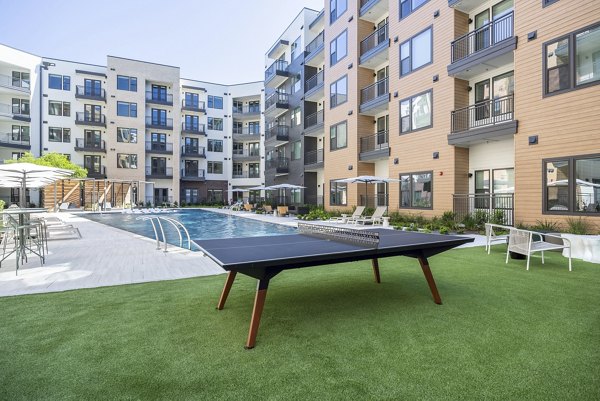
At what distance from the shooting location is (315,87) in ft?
90.5

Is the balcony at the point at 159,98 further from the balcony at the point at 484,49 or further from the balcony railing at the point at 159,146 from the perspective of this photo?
the balcony at the point at 484,49

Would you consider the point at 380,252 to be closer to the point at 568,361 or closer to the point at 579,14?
the point at 568,361

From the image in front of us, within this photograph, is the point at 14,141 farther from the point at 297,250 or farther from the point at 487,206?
the point at 487,206

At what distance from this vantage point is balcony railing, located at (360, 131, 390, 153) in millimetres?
21469

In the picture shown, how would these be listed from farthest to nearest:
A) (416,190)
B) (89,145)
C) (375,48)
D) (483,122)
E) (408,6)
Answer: (89,145) < (375,48) < (408,6) < (416,190) < (483,122)

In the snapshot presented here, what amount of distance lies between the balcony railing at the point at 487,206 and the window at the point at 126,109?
40184mm

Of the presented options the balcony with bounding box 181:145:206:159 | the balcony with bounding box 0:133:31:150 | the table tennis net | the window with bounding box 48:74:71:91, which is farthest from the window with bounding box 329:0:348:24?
the balcony with bounding box 0:133:31:150

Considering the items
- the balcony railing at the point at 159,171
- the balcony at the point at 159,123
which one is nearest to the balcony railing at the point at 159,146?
the balcony at the point at 159,123

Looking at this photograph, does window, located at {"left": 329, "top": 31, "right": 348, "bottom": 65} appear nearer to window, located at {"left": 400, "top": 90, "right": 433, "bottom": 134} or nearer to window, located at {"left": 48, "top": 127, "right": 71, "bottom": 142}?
window, located at {"left": 400, "top": 90, "right": 433, "bottom": 134}

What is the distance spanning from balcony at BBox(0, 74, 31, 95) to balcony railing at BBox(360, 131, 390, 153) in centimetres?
3765

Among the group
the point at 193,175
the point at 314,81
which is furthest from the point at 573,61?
the point at 193,175

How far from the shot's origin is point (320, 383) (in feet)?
9.09

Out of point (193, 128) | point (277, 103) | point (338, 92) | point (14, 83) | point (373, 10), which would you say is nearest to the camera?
point (373, 10)

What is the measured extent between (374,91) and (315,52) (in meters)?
8.72
